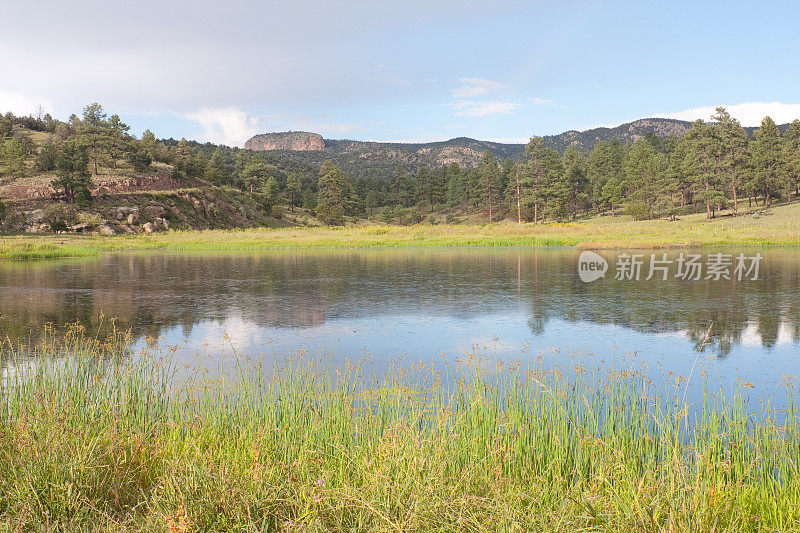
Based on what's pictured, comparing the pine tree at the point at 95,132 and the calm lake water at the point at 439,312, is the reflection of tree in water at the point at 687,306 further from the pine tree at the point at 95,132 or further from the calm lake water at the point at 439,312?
the pine tree at the point at 95,132

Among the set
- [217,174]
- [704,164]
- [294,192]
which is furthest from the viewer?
[294,192]

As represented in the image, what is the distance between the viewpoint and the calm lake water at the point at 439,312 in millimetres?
11156

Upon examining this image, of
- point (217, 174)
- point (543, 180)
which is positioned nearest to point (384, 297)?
point (543, 180)

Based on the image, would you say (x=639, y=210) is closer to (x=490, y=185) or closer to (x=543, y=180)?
(x=543, y=180)

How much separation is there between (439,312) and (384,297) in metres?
3.46

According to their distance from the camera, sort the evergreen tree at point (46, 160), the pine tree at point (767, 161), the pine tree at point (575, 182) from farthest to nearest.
Result: the pine tree at point (575, 182)
the pine tree at point (767, 161)
the evergreen tree at point (46, 160)

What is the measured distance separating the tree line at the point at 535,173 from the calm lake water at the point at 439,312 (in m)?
53.1

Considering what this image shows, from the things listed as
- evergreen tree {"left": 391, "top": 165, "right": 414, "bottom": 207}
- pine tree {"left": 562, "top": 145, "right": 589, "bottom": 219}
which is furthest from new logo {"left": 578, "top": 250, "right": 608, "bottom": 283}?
evergreen tree {"left": 391, "top": 165, "right": 414, "bottom": 207}

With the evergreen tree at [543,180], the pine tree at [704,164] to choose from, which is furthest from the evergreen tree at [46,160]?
the pine tree at [704,164]

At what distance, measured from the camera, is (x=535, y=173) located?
9144 centimetres

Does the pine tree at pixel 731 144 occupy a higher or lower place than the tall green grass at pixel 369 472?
higher

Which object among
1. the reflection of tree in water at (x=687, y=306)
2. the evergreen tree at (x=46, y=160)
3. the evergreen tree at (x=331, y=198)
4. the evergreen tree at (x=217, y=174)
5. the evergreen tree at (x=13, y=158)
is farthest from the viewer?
the evergreen tree at (x=331, y=198)

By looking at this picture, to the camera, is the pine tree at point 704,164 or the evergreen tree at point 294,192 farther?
the evergreen tree at point 294,192

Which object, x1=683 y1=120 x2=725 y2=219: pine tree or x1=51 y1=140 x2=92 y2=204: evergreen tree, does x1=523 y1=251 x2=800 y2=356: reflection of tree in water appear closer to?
x1=683 y1=120 x2=725 y2=219: pine tree
